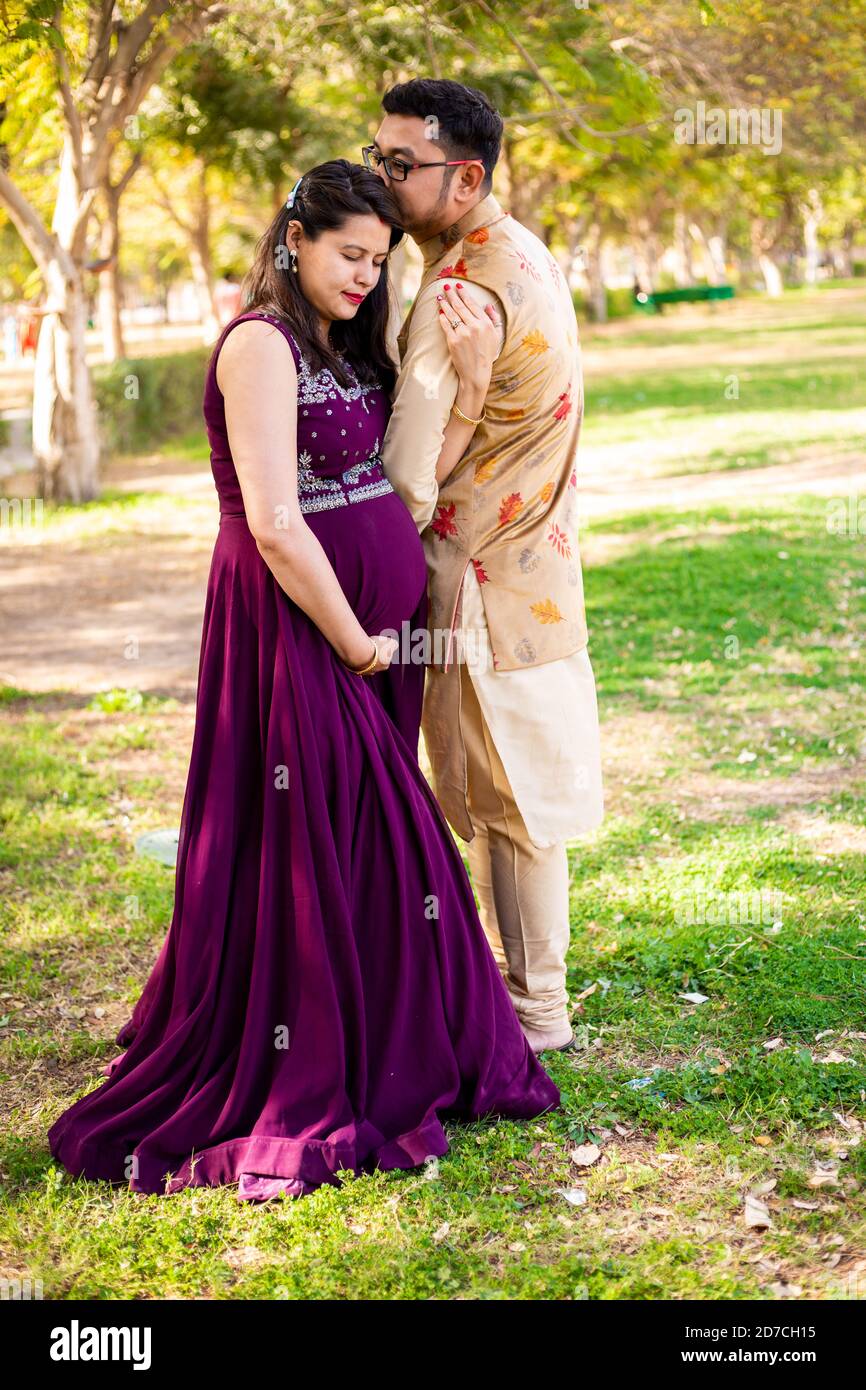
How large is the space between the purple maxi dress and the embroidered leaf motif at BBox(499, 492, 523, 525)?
0.78 ft

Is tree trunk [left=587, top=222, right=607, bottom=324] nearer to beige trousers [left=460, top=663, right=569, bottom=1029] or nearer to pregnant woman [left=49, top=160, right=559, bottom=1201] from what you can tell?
beige trousers [left=460, top=663, right=569, bottom=1029]

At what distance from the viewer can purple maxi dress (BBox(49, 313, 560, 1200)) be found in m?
2.92

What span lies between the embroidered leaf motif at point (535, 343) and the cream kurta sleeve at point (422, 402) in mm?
69

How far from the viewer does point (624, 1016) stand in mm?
3693

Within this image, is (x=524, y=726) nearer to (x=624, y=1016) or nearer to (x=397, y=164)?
(x=624, y=1016)

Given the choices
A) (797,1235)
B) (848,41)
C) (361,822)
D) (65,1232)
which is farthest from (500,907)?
(848,41)

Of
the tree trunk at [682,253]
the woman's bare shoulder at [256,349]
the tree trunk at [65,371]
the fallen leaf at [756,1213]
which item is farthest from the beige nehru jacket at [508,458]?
the tree trunk at [682,253]

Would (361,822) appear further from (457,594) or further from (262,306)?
(262,306)

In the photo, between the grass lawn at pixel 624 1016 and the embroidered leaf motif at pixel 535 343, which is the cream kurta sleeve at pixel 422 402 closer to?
the embroidered leaf motif at pixel 535 343

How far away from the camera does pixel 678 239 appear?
159ft

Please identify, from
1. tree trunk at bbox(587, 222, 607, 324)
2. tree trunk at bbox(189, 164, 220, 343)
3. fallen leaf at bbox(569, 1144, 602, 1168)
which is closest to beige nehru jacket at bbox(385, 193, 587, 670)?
fallen leaf at bbox(569, 1144, 602, 1168)

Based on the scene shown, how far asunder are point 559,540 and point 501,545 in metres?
0.16

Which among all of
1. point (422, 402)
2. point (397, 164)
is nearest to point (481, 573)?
point (422, 402)
